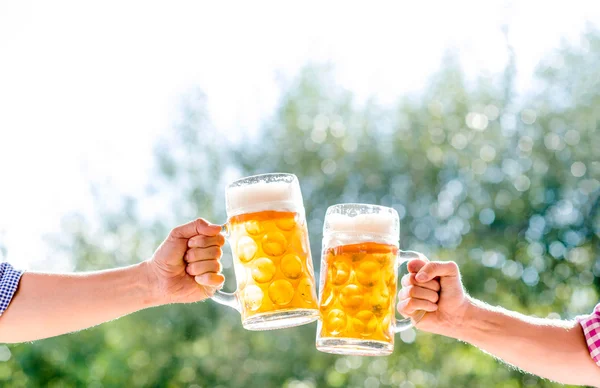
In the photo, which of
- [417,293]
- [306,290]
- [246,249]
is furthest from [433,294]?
[246,249]

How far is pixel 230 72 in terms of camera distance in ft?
20.1

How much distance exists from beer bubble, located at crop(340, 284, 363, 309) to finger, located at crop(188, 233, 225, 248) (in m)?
0.27

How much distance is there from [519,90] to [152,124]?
2766 mm

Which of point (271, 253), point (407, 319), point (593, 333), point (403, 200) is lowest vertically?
point (403, 200)

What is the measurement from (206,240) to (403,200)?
453 cm

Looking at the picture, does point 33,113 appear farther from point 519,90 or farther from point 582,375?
point 582,375

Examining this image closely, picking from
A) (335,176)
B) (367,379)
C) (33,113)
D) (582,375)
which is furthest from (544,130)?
(582,375)

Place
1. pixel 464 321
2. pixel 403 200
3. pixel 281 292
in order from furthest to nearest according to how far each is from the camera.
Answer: pixel 403 200, pixel 464 321, pixel 281 292

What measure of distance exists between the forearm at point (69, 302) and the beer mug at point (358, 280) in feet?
1.52

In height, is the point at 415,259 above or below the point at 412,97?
above

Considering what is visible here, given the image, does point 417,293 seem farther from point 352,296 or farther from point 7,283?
point 7,283

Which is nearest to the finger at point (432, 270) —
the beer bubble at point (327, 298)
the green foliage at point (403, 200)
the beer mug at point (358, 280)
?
the beer mug at point (358, 280)

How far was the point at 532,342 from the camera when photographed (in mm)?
1766

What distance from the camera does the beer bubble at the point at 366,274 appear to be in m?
1.44
